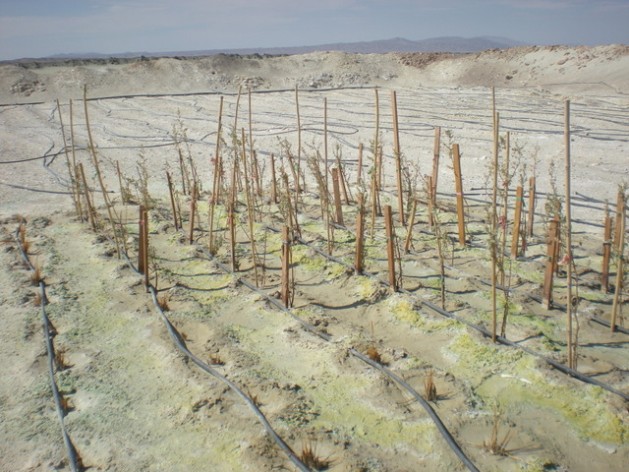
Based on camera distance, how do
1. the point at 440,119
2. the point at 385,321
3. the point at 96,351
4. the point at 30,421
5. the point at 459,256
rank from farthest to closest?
the point at 440,119
the point at 459,256
the point at 385,321
the point at 96,351
the point at 30,421

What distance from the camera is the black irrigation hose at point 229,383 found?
82.7 inches

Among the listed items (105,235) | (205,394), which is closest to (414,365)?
(205,394)

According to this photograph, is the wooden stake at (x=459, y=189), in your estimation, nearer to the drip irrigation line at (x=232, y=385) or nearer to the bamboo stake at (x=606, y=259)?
the bamboo stake at (x=606, y=259)

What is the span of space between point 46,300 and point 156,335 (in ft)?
3.06

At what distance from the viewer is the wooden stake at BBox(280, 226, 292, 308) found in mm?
3150

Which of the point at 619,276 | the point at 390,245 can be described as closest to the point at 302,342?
the point at 390,245

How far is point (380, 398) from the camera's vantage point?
2.49m

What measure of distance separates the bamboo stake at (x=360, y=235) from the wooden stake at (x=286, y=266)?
0.50 meters

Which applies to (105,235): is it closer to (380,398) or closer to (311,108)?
(380,398)

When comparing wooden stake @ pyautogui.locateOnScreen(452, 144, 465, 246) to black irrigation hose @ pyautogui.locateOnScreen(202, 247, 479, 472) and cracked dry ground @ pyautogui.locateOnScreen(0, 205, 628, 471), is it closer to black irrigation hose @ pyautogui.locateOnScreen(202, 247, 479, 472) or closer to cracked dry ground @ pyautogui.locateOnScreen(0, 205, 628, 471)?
cracked dry ground @ pyautogui.locateOnScreen(0, 205, 628, 471)

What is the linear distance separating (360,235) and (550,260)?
111 centimetres

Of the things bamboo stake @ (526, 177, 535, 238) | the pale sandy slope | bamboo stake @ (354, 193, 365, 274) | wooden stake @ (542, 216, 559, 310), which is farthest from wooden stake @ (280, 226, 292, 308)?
the pale sandy slope

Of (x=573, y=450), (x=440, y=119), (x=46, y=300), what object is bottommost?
(x=573, y=450)

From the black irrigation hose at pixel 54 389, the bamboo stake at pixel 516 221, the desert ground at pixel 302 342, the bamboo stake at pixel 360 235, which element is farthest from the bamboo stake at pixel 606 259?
the black irrigation hose at pixel 54 389
